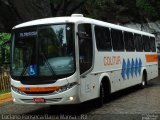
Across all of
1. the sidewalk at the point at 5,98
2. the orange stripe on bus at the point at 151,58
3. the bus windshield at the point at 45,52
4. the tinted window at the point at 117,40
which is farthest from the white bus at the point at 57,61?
the orange stripe on bus at the point at 151,58

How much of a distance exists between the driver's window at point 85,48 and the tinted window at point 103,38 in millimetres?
780

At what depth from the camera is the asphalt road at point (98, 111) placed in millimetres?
12602

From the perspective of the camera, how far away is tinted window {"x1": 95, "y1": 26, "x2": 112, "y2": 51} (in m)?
14.8

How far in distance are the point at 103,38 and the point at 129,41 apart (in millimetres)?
4102

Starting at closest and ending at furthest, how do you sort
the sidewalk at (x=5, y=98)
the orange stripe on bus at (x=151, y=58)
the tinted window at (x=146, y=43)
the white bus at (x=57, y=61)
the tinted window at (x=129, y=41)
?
the white bus at (x=57, y=61) → the sidewalk at (x=5, y=98) → the tinted window at (x=129, y=41) → the tinted window at (x=146, y=43) → the orange stripe on bus at (x=151, y=58)

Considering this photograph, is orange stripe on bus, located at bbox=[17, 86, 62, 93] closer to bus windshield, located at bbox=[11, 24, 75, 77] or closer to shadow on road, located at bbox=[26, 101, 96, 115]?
bus windshield, located at bbox=[11, 24, 75, 77]

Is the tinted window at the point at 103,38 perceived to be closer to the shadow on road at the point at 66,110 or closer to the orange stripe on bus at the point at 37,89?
the shadow on road at the point at 66,110

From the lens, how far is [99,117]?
491 inches

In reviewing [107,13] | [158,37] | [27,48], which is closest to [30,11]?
[107,13]

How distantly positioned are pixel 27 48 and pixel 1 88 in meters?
7.59

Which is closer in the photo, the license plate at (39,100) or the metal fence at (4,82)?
the license plate at (39,100)

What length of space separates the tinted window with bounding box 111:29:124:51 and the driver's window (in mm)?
2920

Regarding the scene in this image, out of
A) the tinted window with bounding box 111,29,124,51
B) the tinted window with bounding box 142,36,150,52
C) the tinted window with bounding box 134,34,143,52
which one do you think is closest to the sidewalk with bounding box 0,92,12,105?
the tinted window with bounding box 111,29,124,51

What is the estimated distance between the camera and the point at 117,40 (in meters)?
17.4
